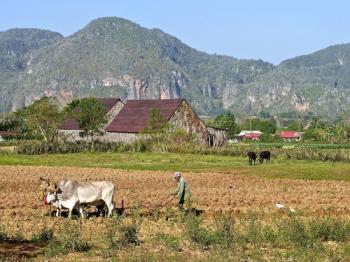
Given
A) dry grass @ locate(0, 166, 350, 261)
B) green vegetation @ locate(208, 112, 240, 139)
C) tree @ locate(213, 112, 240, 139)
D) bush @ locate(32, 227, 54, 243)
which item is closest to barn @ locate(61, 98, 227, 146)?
dry grass @ locate(0, 166, 350, 261)

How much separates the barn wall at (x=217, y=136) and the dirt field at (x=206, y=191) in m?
34.3

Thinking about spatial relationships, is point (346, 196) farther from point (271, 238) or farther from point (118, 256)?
point (118, 256)

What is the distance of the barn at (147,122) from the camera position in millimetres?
70688

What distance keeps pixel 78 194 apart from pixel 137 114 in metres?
54.3

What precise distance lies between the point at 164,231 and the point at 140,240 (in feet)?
6.12

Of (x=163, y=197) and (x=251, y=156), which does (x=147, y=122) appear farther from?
(x=163, y=197)

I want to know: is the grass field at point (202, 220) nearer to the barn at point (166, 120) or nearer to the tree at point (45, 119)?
the barn at point (166, 120)

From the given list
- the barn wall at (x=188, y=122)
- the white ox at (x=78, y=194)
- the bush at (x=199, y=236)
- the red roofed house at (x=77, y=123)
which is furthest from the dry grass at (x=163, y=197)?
the red roofed house at (x=77, y=123)

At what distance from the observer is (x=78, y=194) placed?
19938 mm

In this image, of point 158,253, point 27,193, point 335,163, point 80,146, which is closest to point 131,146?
point 80,146

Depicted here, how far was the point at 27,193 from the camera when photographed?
27422mm

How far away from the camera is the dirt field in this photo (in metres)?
23.7

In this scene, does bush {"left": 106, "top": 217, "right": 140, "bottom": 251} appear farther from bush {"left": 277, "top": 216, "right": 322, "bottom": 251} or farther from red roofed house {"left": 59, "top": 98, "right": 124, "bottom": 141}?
red roofed house {"left": 59, "top": 98, "right": 124, "bottom": 141}

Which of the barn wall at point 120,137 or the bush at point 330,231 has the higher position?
the bush at point 330,231
